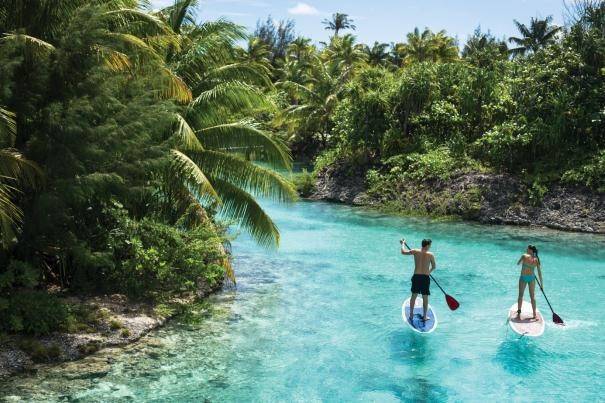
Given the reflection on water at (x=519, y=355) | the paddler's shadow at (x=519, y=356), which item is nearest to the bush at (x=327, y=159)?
the reflection on water at (x=519, y=355)

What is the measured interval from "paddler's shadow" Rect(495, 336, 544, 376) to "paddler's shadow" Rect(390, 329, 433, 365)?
1.34 metres

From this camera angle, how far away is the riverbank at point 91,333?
977cm

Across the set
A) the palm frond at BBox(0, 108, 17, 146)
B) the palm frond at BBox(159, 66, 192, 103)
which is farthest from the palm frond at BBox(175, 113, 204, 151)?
the palm frond at BBox(0, 108, 17, 146)

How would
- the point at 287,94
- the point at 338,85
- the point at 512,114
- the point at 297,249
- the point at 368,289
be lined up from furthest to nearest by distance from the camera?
1. the point at 287,94
2. the point at 338,85
3. the point at 512,114
4. the point at 297,249
5. the point at 368,289

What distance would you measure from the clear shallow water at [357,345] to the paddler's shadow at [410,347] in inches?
1.5

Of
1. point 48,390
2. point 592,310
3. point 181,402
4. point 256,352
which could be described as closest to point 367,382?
point 256,352

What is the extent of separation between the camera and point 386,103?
1260 inches

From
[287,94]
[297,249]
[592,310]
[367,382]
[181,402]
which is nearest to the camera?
[181,402]

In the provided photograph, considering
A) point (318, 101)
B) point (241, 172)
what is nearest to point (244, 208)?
point (241, 172)

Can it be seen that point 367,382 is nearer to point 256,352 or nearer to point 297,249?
point 256,352

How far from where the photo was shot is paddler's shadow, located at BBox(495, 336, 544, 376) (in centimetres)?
1046

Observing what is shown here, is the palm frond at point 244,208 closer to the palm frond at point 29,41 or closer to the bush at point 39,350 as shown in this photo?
the palm frond at point 29,41

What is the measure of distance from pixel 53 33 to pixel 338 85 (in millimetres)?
30381

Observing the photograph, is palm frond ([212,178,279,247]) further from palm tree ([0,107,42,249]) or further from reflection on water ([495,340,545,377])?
reflection on water ([495,340,545,377])
